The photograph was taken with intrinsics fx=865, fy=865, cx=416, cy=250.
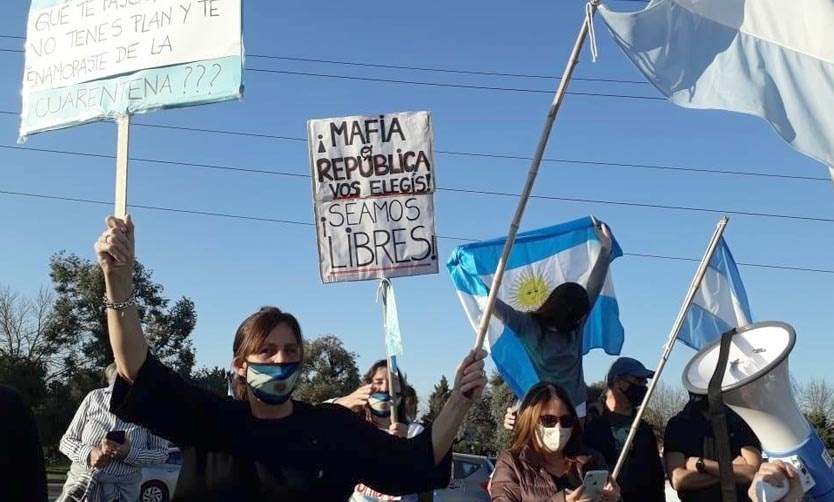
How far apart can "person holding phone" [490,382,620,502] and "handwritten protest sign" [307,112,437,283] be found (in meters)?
1.01

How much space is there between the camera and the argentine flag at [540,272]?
312 inches

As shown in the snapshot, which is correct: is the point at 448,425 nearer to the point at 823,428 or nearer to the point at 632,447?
the point at 632,447

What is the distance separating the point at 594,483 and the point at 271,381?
1665 millimetres

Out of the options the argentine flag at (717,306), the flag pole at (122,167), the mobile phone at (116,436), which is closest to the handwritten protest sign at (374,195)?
the flag pole at (122,167)

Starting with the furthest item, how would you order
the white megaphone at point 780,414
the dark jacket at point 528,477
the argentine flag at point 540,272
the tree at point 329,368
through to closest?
the tree at point 329,368 → the argentine flag at point 540,272 → the dark jacket at point 528,477 → the white megaphone at point 780,414

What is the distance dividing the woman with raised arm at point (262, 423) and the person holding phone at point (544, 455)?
1162 mm

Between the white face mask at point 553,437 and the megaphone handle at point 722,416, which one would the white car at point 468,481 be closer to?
the white face mask at point 553,437

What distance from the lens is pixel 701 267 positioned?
13.8 ft

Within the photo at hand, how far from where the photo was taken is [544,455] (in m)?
4.37

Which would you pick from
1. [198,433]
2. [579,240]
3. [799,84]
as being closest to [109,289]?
[198,433]

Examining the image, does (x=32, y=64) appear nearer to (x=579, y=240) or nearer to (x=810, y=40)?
(x=810, y=40)

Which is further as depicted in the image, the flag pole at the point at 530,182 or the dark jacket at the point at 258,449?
the flag pole at the point at 530,182

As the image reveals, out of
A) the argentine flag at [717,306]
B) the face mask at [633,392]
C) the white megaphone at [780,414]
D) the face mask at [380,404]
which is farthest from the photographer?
the argentine flag at [717,306]

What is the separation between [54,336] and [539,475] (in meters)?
30.6
